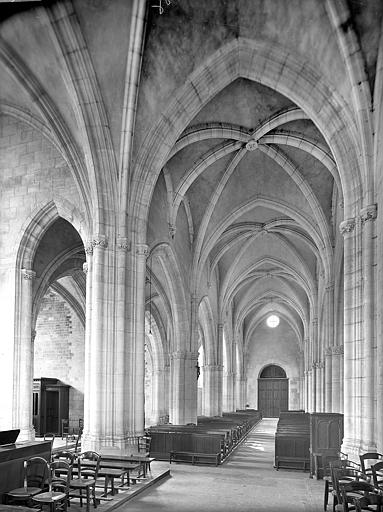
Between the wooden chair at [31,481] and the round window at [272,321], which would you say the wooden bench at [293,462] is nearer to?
the wooden chair at [31,481]

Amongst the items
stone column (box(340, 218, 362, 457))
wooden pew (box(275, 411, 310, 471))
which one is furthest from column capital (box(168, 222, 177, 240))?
stone column (box(340, 218, 362, 457))

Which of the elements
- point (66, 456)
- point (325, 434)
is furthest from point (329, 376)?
point (66, 456)

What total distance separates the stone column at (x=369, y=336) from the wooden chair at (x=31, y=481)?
625 cm

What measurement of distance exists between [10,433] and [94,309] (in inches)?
180

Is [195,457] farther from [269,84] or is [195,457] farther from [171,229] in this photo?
[269,84]

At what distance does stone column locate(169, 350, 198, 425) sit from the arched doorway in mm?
25149

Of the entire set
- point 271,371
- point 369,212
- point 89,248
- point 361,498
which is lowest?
point 271,371

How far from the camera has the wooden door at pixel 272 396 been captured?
4706 cm

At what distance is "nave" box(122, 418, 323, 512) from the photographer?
10117 millimetres

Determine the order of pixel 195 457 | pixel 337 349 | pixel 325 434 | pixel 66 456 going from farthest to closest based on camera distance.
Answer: pixel 337 349 → pixel 195 457 → pixel 325 434 → pixel 66 456

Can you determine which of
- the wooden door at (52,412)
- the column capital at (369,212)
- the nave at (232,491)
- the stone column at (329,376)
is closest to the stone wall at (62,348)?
the wooden door at (52,412)

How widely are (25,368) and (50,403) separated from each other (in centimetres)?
1083

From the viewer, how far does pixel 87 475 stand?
10.1m

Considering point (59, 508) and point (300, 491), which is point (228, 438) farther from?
point (59, 508)
